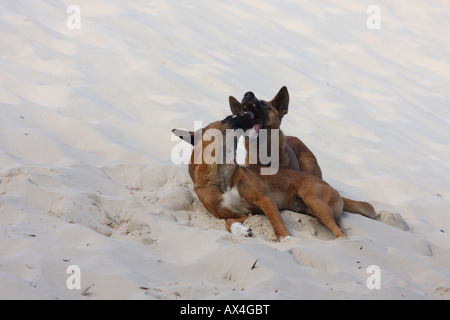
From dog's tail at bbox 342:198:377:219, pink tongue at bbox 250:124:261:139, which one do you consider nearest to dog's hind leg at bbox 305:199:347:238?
dog's tail at bbox 342:198:377:219

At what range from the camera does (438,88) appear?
1159cm

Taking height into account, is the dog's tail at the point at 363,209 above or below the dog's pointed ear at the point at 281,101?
below

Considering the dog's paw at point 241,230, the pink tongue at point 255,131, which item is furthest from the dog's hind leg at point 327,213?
the pink tongue at point 255,131

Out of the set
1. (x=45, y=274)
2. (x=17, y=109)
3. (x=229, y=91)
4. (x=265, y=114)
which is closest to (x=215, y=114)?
(x=229, y=91)

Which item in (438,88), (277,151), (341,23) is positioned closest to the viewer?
(277,151)

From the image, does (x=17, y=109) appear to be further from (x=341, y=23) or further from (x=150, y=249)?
(x=341, y=23)

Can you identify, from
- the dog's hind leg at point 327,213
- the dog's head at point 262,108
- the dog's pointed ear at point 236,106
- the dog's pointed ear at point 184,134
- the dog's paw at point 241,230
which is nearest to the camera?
the dog's paw at point 241,230

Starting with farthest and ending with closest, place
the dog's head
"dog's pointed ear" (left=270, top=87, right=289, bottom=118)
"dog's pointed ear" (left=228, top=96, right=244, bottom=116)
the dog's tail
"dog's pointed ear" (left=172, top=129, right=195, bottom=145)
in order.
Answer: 1. "dog's pointed ear" (left=270, top=87, right=289, bottom=118)
2. "dog's pointed ear" (left=228, top=96, right=244, bottom=116)
3. the dog's head
4. the dog's tail
5. "dog's pointed ear" (left=172, top=129, right=195, bottom=145)

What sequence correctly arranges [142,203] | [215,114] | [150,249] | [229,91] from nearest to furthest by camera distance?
[150,249] < [142,203] < [215,114] < [229,91]

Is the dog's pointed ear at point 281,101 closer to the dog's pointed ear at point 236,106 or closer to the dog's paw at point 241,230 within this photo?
the dog's pointed ear at point 236,106

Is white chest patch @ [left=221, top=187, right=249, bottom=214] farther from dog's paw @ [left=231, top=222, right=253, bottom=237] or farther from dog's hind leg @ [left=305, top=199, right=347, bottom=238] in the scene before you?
dog's hind leg @ [left=305, top=199, right=347, bottom=238]

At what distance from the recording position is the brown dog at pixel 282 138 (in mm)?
5625

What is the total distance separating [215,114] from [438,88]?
20.4 ft

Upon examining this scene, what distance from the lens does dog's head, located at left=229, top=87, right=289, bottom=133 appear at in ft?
19.0
